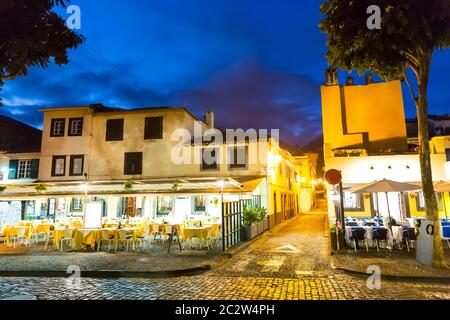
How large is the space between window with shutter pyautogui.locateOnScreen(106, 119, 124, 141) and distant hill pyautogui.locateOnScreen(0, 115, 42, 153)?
439 inches

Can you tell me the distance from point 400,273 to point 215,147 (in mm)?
14855

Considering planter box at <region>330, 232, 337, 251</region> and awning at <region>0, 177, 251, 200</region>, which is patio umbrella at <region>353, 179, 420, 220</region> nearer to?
planter box at <region>330, 232, 337, 251</region>

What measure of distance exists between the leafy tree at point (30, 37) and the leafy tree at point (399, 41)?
738cm

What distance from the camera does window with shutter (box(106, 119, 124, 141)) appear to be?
23.7 metres

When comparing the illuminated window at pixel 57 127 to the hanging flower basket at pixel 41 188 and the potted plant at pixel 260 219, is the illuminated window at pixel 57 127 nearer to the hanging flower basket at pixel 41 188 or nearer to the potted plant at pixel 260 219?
the hanging flower basket at pixel 41 188

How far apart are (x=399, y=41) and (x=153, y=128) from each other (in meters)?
18.0

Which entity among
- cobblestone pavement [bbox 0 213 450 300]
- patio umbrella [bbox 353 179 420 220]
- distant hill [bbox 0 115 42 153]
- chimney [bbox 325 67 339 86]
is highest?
chimney [bbox 325 67 339 86]

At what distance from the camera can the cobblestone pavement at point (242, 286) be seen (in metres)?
6.44

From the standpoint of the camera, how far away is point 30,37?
6777mm

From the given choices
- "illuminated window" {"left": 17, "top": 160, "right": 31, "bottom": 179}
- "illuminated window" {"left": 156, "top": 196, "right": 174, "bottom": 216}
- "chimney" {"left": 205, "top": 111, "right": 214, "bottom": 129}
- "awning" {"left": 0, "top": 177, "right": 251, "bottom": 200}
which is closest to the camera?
"awning" {"left": 0, "top": 177, "right": 251, "bottom": 200}

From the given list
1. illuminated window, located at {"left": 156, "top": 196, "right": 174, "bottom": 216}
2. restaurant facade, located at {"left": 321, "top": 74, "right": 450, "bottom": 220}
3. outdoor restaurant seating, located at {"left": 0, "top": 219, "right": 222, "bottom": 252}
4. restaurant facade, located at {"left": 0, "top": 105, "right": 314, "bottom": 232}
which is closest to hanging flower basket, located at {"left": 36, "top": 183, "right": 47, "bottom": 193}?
outdoor restaurant seating, located at {"left": 0, "top": 219, "right": 222, "bottom": 252}

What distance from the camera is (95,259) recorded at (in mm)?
10750
